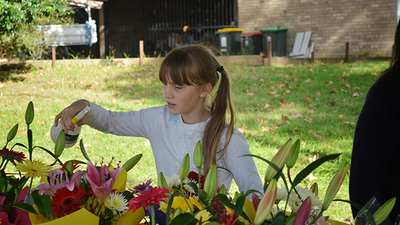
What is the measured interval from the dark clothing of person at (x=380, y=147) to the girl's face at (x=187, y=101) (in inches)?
27.7

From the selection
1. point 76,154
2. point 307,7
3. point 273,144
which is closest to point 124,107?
point 76,154

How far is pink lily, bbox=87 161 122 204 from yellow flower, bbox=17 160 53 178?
0.38 ft

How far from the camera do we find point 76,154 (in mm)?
4172

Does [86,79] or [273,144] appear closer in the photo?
[273,144]

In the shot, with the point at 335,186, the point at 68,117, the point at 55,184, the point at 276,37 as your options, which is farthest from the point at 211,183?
the point at 276,37

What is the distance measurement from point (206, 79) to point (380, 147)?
2.59 ft

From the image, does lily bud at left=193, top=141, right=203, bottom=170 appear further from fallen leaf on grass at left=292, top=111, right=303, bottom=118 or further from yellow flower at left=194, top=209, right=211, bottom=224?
fallen leaf on grass at left=292, top=111, right=303, bottom=118

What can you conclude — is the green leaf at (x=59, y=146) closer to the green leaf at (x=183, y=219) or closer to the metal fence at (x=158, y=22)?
the green leaf at (x=183, y=219)

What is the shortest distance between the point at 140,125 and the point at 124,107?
404 centimetres

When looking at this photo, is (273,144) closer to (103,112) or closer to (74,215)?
(103,112)

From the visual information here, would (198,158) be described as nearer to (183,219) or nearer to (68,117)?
(183,219)

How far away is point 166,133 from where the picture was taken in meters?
1.92

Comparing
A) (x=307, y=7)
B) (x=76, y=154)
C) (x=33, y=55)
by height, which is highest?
(x=307, y=7)

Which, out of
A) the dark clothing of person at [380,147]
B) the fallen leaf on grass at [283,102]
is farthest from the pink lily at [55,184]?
the fallen leaf on grass at [283,102]
